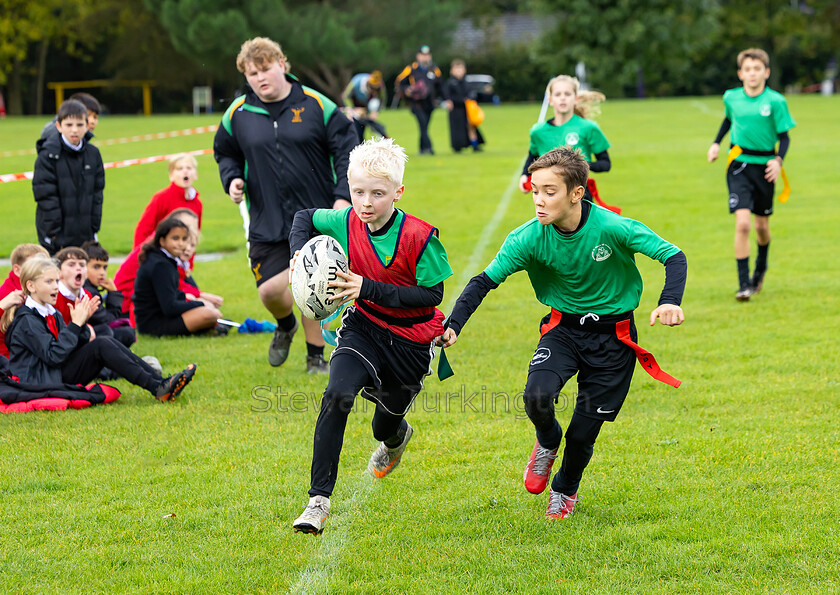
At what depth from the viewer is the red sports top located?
185 inches

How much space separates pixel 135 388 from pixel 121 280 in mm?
2431

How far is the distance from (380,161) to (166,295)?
512cm

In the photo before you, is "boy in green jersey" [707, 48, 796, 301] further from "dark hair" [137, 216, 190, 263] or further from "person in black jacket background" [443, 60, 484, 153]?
"person in black jacket background" [443, 60, 484, 153]

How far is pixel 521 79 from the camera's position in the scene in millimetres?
61531

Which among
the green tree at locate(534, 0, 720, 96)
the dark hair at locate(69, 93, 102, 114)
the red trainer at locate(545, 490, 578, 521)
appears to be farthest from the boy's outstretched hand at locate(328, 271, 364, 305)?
the green tree at locate(534, 0, 720, 96)

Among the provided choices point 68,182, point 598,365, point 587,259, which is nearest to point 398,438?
point 598,365

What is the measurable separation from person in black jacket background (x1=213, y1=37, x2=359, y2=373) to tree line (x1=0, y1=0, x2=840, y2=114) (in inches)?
1643

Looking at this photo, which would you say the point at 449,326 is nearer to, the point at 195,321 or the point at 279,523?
the point at 279,523

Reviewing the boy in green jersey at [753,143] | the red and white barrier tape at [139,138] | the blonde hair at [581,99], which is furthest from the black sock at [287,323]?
the red and white barrier tape at [139,138]

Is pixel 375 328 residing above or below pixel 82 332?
above

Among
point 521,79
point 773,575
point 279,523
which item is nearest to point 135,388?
point 279,523

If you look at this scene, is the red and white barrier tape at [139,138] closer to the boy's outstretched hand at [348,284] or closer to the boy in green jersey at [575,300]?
the boy's outstretched hand at [348,284]

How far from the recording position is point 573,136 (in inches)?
348

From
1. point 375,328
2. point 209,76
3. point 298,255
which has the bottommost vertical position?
point 209,76
